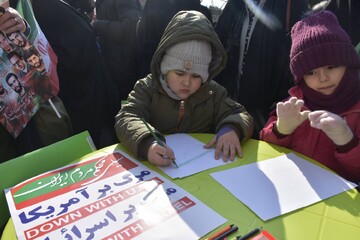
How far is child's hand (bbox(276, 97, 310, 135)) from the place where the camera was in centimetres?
114

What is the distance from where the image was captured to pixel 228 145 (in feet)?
3.97

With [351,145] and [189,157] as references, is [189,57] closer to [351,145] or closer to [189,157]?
[189,157]

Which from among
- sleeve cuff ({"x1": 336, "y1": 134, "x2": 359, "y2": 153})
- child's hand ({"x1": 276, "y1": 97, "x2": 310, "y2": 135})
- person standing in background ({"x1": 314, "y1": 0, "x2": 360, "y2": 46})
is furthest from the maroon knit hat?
person standing in background ({"x1": 314, "y1": 0, "x2": 360, "y2": 46})

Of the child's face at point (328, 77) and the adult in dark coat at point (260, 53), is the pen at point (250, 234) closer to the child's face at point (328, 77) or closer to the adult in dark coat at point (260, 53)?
the child's face at point (328, 77)

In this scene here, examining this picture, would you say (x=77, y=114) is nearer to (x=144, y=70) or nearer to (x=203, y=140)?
(x=144, y=70)

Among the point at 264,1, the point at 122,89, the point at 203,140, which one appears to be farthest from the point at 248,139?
the point at 122,89

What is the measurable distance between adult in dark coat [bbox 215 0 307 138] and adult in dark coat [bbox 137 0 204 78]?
0.89 ft

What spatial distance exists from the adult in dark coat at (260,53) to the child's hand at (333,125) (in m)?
0.79

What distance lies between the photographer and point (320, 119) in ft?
3.42

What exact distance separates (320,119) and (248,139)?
35cm

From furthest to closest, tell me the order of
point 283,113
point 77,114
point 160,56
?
point 77,114, point 160,56, point 283,113

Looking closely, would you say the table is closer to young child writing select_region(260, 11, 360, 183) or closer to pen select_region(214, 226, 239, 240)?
pen select_region(214, 226, 239, 240)

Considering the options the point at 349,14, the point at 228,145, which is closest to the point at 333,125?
the point at 228,145

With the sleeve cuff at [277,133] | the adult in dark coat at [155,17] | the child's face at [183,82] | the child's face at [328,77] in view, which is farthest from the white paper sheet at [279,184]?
the adult in dark coat at [155,17]
